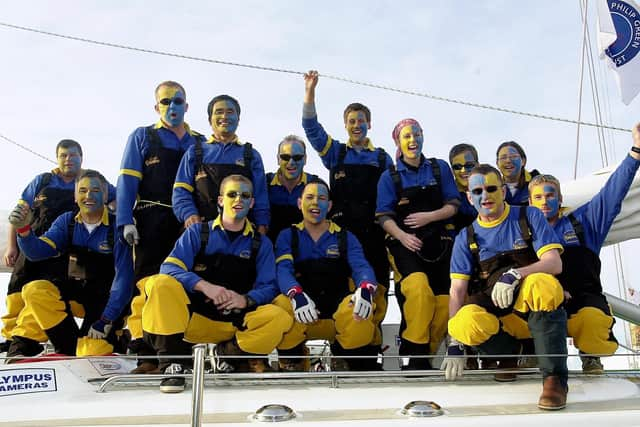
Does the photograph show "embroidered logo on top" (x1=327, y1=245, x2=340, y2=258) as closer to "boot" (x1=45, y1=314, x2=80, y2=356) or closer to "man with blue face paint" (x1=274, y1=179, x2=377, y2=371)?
"man with blue face paint" (x1=274, y1=179, x2=377, y2=371)

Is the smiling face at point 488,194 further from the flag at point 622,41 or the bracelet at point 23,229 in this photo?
the flag at point 622,41

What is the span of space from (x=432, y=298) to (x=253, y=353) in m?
1.08

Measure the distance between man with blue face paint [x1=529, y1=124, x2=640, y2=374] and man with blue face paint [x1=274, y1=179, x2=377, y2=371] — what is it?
111cm

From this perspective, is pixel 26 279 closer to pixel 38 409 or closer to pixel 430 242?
pixel 38 409

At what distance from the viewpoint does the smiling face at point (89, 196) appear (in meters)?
4.04

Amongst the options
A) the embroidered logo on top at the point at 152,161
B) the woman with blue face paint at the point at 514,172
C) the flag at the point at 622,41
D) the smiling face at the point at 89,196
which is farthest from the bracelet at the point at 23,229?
the flag at the point at 622,41

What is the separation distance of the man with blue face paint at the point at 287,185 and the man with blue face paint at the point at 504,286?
1358mm

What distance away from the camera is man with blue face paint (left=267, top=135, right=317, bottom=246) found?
419 cm

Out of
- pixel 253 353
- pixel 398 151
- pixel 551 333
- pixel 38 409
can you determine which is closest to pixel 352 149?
pixel 398 151

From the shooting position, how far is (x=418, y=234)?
12.8 ft

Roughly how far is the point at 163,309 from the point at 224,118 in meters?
1.49

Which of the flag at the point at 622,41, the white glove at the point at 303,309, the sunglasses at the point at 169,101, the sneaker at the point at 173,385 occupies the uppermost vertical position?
the flag at the point at 622,41

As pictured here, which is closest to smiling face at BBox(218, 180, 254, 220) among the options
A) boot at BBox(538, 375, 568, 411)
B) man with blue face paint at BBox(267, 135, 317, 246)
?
man with blue face paint at BBox(267, 135, 317, 246)

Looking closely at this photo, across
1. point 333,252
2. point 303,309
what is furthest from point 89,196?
point 303,309
